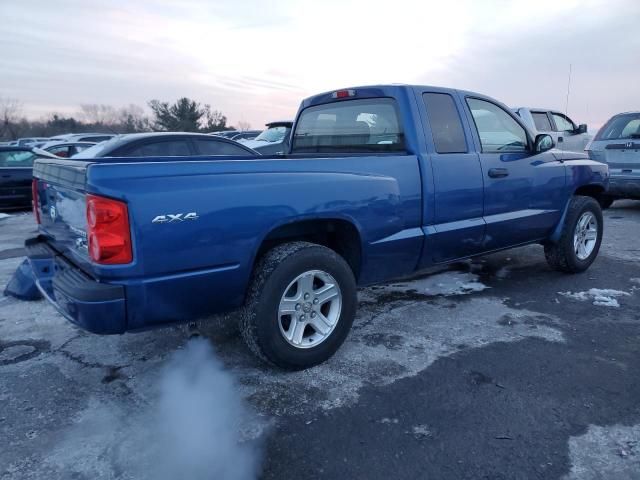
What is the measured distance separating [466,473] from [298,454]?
776mm

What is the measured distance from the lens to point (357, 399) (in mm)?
2777

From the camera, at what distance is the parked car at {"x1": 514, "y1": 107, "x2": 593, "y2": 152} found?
1012 centimetres

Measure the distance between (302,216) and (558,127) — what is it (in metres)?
10.6

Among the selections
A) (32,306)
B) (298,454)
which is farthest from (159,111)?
(298,454)

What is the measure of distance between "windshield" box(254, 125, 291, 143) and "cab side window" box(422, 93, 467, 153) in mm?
8233

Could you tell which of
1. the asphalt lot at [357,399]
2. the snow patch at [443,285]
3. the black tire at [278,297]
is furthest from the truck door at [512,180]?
the black tire at [278,297]

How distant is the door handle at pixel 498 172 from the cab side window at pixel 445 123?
338 millimetres

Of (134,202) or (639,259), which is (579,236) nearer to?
(639,259)

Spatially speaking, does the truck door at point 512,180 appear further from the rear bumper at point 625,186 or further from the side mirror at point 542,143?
the rear bumper at point 625,186

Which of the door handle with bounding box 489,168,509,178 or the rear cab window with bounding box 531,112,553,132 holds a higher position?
the rear cab window with bounding box 531,112,553,132

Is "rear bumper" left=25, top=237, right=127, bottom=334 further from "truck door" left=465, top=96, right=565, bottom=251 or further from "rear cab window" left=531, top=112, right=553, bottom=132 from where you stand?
"rear cab window" left=531, top=112, right=553, bottom=132

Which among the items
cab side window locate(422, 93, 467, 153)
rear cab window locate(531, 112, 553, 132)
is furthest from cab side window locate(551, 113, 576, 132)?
cab side window locate(422, 93, 467, 153)

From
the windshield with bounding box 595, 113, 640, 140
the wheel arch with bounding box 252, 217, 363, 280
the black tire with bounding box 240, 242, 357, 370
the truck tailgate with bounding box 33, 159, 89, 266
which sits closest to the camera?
the truck tailgate with bounding box 33, 159, 89, 266

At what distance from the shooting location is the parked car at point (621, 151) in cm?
818
